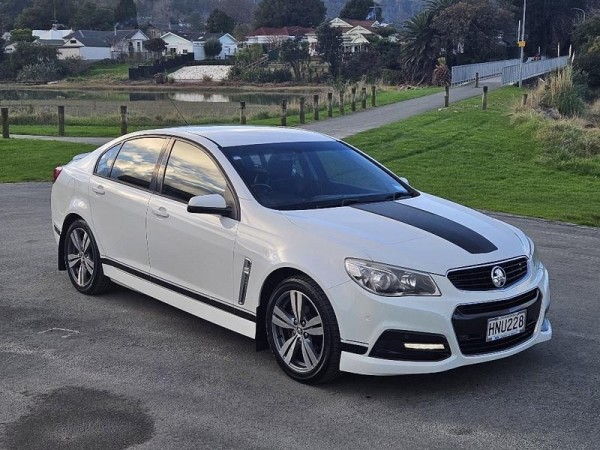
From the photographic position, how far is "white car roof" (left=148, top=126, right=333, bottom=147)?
6758mm

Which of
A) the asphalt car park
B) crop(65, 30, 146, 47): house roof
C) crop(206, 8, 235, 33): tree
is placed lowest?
the asphalt car park

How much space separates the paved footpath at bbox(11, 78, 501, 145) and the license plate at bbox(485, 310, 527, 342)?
19199mm

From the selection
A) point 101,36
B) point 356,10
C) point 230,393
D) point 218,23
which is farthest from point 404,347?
point 218,23

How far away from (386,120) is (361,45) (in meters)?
66.2

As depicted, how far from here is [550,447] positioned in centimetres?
457

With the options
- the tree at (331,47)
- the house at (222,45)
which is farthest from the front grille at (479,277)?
the house at (222,45)

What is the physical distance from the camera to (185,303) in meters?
6.46

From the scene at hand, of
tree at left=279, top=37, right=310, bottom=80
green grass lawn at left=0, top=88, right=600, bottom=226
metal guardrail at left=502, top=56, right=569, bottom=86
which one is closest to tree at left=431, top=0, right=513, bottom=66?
metal guardrail at left=502, top=56, right=569, bottom=86

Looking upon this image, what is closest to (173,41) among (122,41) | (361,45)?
(122,41)

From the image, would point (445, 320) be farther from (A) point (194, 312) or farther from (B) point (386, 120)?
(B) point (386, 120)

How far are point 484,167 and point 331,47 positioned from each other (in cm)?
6971

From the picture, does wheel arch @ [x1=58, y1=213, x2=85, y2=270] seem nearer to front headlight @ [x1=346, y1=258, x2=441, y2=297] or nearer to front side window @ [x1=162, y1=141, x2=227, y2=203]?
front side window @ [x1=162, y1=141, x2=227, y2=203]

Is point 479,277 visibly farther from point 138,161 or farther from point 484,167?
point 484,167

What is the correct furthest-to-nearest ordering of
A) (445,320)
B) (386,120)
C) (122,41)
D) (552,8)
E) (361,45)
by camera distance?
(122,41), (361,45), (552,8), (386,120), (445,320)
